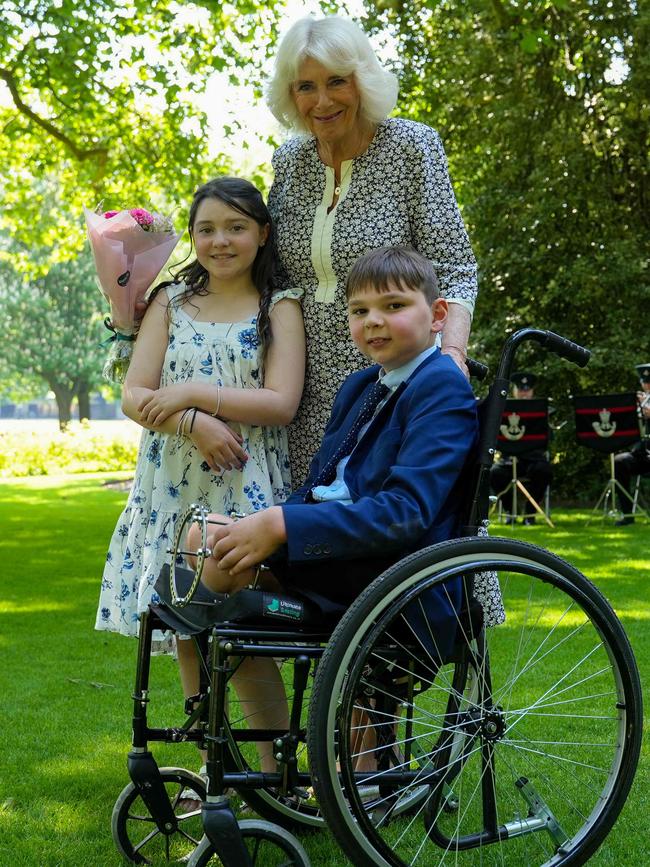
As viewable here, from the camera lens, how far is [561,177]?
41.2 feet

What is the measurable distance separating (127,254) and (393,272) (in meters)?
0.87

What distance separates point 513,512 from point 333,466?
27.2 feet

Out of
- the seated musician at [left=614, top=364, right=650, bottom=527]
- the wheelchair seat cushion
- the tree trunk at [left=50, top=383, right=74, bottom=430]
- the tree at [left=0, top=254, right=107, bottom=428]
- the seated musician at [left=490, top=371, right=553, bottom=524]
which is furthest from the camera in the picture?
the tree trunk at [left=50, top=383, right=74, bottom=430]

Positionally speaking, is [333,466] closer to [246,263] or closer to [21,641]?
[246,263]

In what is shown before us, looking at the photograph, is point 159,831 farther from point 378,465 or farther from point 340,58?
point 340,58

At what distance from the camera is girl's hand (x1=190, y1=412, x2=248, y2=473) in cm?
262

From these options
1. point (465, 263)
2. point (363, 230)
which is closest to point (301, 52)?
point (363, 230)

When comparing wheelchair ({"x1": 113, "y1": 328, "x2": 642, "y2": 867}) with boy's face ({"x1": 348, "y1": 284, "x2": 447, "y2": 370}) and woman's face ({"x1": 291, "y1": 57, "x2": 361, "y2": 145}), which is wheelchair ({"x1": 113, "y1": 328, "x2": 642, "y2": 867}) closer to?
boy's face ({"x1": 348, "y1": 284, "x2": 447, "y2": 370})

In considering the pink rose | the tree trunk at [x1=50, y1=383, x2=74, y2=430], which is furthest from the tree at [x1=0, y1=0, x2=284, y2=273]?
the tree trunk at [x1=50, y1=383, x2=74, y2=430]

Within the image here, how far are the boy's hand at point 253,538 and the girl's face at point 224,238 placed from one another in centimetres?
94

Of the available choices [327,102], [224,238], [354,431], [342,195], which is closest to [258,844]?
[354,431]

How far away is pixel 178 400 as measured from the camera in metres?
2.63

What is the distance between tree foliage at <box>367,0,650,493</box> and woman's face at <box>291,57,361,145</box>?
973 centimetres

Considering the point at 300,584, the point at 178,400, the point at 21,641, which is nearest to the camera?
the point at 300,584
